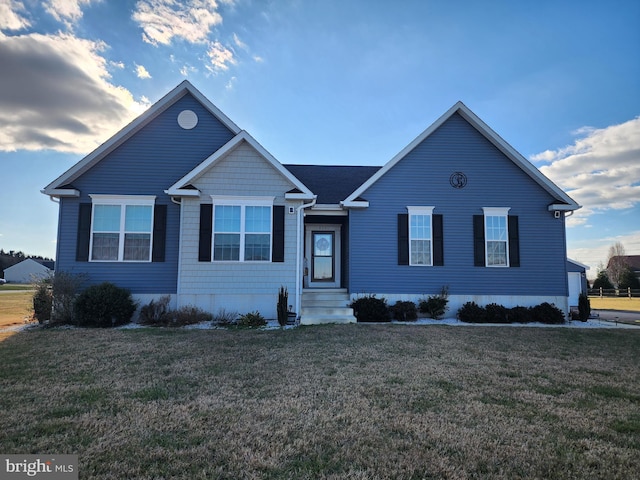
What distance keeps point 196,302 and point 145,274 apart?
6.35ft

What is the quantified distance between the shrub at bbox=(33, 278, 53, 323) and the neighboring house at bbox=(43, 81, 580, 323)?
0.88 m

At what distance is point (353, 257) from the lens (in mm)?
11922

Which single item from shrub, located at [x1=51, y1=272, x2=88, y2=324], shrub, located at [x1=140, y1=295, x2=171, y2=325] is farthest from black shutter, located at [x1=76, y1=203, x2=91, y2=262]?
shrub, located at [x1=140, y1=295, x2=171, y2=325]

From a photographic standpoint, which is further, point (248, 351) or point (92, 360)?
point (248, 351)

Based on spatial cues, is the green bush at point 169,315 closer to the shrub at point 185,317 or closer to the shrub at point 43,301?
the shrub at point 185,317

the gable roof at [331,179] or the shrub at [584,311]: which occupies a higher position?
the gable roof at [331,179]

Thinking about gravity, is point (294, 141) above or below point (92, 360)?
above

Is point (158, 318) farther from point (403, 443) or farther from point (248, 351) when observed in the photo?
point (403, 443)

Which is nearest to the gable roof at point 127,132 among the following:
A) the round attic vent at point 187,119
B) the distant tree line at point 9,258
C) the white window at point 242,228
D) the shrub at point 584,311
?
the round attic vent at point 187,119

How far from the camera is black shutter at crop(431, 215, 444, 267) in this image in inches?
475

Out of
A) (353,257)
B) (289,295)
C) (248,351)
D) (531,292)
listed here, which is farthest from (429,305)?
(248,351)

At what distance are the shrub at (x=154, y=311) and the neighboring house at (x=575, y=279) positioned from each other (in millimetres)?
16507

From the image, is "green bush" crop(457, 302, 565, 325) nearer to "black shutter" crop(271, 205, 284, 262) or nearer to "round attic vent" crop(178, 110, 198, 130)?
"black shutter" crop(271, 205, 284, 262)

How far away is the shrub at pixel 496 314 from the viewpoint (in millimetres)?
11438
